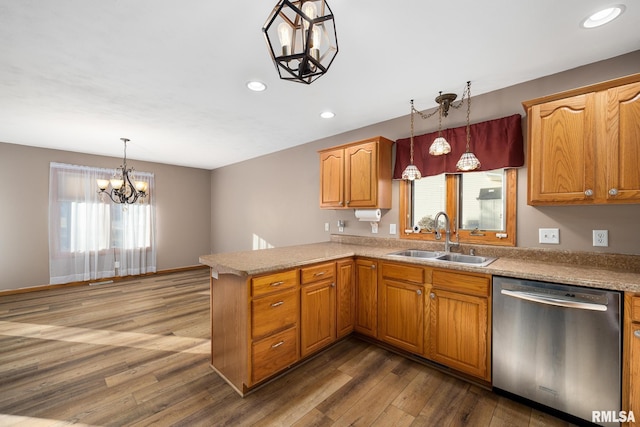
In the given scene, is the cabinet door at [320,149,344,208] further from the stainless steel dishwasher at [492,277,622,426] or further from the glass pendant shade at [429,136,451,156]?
the stainless steel dishwasher at [492,277,622,426]

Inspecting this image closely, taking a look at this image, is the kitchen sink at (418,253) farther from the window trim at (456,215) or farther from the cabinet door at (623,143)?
the cabinet door at (623,143)

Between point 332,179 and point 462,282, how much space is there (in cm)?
190

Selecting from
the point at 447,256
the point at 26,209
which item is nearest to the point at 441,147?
the point at 447,256

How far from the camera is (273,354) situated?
2053 mm

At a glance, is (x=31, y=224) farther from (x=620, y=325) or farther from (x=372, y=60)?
(x=620, y=325)

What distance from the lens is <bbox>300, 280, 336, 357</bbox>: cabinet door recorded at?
89.9 inches

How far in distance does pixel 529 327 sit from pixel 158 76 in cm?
344

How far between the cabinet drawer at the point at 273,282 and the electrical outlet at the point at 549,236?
2.10m

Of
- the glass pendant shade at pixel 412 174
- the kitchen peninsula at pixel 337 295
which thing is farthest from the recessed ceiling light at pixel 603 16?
the kitchen peninsula at pixel 337 295

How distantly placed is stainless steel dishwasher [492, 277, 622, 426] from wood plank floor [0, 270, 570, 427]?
193 mm

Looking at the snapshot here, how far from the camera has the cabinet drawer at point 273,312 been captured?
6.35ft

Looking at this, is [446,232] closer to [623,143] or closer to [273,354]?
[623,143]
